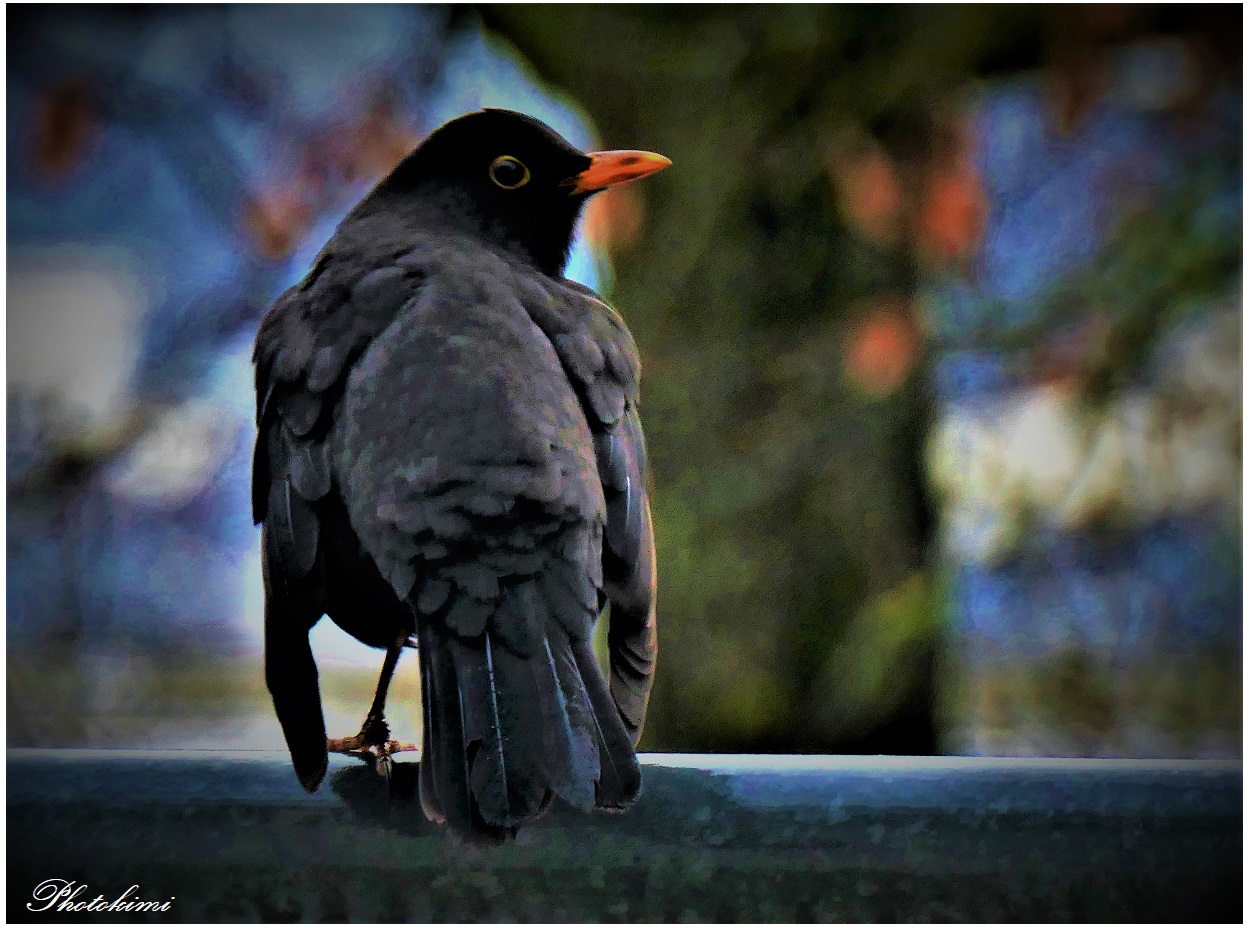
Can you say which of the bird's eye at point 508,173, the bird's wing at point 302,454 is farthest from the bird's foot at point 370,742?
the bird's eye at point 508,173

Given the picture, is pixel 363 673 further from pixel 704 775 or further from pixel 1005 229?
pixel 1005 229

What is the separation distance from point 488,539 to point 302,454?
42 cm

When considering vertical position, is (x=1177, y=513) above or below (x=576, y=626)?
below

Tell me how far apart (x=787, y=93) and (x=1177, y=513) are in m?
1.56

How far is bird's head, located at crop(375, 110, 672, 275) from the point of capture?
7.85ft

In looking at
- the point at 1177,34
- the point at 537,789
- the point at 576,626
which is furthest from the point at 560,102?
the point at 537,789

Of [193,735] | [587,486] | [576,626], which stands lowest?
[193,735]

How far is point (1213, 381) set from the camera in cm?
295

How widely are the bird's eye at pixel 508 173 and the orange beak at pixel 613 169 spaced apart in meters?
0.10

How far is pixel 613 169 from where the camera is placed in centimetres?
243

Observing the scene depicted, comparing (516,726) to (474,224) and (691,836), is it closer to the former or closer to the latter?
(691,836)

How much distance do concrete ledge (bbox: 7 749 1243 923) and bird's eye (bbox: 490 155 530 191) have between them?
1230 mm
